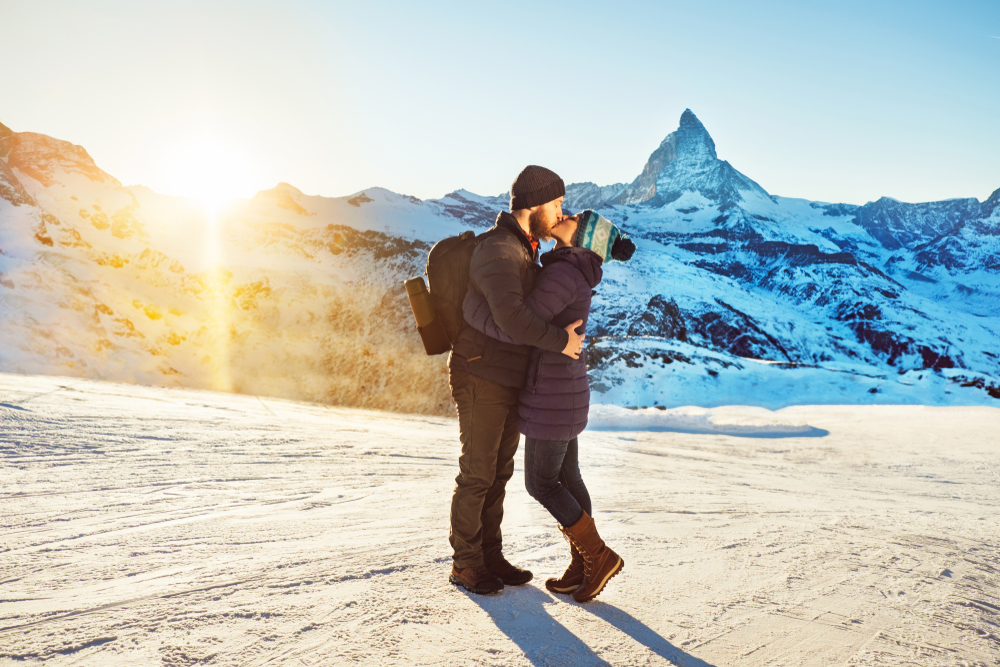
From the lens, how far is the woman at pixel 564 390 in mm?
2441

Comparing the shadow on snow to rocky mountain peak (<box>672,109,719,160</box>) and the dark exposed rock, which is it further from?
rocky mountain peak (<box>672,109,719,160</box>)

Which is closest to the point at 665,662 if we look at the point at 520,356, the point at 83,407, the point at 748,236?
the point at 520,356

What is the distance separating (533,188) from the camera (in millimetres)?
2600

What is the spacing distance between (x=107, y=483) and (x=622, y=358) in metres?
22.0

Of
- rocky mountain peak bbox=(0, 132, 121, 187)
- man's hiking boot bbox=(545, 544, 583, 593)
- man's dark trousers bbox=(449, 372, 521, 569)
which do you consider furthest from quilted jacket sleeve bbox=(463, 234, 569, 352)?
rocky mountain peak bbox=(0, 132, 121, 187)

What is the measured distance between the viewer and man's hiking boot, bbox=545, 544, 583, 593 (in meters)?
2.62

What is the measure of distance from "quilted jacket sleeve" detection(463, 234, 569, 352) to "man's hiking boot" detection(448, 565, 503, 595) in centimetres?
114

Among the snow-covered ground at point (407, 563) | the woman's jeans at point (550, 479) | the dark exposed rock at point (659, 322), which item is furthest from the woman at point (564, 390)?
the dark exposed rock at point (659, 322)

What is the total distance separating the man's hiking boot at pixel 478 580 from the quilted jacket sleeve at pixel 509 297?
1142mm

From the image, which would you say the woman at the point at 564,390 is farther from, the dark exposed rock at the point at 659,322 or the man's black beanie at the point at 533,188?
the dark exposed rock at the point at 659,322

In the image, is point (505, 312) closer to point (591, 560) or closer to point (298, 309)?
point (591, 560)

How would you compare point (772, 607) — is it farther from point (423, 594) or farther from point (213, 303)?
point (213, 303)

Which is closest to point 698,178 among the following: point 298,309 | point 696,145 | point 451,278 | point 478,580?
point 696,145

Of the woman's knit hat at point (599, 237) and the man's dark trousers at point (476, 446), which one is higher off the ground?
the woman's knit hat at point (599, 237)
